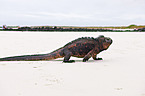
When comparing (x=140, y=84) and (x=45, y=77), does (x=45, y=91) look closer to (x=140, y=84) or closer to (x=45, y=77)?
(x=45, y=77)

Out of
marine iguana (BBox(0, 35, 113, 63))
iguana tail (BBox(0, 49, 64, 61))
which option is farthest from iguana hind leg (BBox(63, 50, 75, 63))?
iguana tail (BBox(0, 49, 64, 61))

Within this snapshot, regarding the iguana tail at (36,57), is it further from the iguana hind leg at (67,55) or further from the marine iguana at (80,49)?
the iguana hind leg at (67,55)

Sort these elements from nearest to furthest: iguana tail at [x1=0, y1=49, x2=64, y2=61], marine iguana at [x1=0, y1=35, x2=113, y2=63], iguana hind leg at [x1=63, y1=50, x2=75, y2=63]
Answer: iguana hind leg at [x1=63, y1=50, x2=75, y2=63] → marine iguana at [x1=0, y1=35, x2=113, y2=63] → iguana tail at [x1=0, y1=49, x2=64, y2=61]

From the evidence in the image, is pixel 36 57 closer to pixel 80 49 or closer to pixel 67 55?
pixel 67 55

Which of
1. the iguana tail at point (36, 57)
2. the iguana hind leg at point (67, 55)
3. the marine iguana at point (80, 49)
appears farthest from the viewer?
the iguana tail at point (36, 57)

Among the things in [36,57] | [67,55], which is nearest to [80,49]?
[67,55]

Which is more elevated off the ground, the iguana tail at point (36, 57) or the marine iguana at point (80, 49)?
the marine iguana at point (80, 49)

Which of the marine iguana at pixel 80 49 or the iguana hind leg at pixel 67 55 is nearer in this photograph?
the iguana hind leg at pixel 67 55

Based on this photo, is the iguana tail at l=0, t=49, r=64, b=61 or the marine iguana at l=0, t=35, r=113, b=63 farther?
the iguana tail at l=0, t=49, r=64, b=61

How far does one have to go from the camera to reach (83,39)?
8.20 meters

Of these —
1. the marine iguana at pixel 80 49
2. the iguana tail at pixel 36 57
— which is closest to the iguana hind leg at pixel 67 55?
the marine iguana at pixel 80 49

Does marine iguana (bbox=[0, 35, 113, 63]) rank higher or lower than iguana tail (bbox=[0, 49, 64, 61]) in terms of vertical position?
higher

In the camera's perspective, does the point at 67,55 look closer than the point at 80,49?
Yes

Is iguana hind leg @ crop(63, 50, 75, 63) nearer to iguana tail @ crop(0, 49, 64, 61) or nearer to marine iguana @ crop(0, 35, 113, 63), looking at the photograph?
marine iguana @ crop(0, 35, 113, 63)
